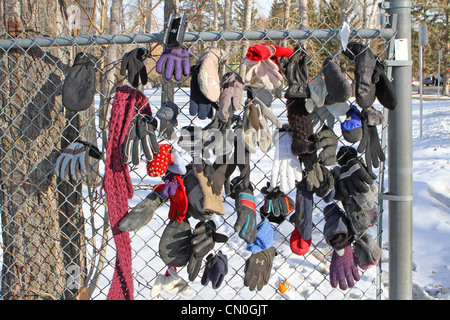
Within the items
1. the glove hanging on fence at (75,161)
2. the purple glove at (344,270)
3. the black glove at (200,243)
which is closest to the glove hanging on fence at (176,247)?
the black glove at (200,243)

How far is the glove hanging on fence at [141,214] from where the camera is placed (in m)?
2.00

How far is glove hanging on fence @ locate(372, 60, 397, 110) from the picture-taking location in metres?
1.79

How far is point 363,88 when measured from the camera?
178 cm

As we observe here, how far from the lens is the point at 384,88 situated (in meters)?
1.81

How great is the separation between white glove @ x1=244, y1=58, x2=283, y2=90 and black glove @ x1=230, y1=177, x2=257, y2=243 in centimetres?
53

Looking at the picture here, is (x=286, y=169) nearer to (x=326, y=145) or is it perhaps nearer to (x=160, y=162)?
(x=326, y=145)

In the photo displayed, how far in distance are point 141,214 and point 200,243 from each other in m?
0.36

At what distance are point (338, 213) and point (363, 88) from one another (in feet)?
2.27

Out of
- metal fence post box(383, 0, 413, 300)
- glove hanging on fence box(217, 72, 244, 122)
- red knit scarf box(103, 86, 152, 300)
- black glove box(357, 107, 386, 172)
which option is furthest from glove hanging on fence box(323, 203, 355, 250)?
red knit scarf box(103, 86, 152, 300)

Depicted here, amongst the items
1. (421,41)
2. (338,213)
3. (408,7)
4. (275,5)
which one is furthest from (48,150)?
(275,5)

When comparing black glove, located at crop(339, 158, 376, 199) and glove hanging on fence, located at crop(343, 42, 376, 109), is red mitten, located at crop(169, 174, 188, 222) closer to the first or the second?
black glove, located at crop(339, 158, 376, 199)

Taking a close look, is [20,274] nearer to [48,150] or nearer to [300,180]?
[48,150]

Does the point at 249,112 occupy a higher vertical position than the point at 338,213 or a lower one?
higher

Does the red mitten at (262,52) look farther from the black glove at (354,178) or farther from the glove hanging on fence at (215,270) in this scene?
the glove hanging on fence at (215,270)
